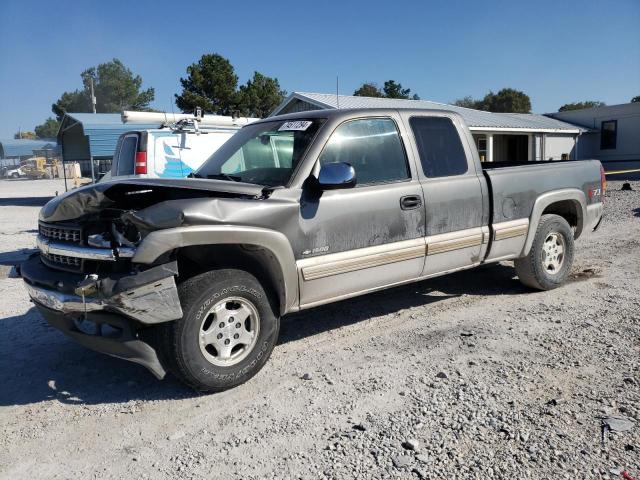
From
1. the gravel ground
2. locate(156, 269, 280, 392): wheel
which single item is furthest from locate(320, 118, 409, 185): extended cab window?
the gravel ground

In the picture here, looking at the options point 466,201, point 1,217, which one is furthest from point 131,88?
point 466,201

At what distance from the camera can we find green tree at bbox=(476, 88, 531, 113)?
64.4 metres

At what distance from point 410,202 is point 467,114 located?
25223 mm

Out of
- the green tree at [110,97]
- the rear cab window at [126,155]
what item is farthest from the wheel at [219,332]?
the green tree at [110,97]

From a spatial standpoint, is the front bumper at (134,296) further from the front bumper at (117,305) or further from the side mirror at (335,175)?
the side mirror at (335,175)

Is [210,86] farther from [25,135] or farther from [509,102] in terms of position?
[25,135]

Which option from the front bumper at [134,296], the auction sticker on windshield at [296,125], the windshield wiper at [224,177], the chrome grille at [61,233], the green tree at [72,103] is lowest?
the front bumper at [134,296]

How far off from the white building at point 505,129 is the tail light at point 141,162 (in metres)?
12.3

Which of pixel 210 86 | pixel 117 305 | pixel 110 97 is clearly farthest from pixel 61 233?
pixel 110 97

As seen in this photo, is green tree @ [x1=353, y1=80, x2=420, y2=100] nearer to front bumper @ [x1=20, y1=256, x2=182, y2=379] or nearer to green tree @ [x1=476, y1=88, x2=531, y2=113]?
green tree @ [x1=476, y1=88, x2=531, y2=113]

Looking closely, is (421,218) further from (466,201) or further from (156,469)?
(156,469)

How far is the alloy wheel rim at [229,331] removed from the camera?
3.57m

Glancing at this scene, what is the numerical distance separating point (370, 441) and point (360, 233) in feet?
5.64

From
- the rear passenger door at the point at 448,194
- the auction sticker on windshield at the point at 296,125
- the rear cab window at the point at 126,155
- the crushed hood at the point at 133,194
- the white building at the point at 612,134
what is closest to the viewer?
the crushed hood at the point at 133,194
